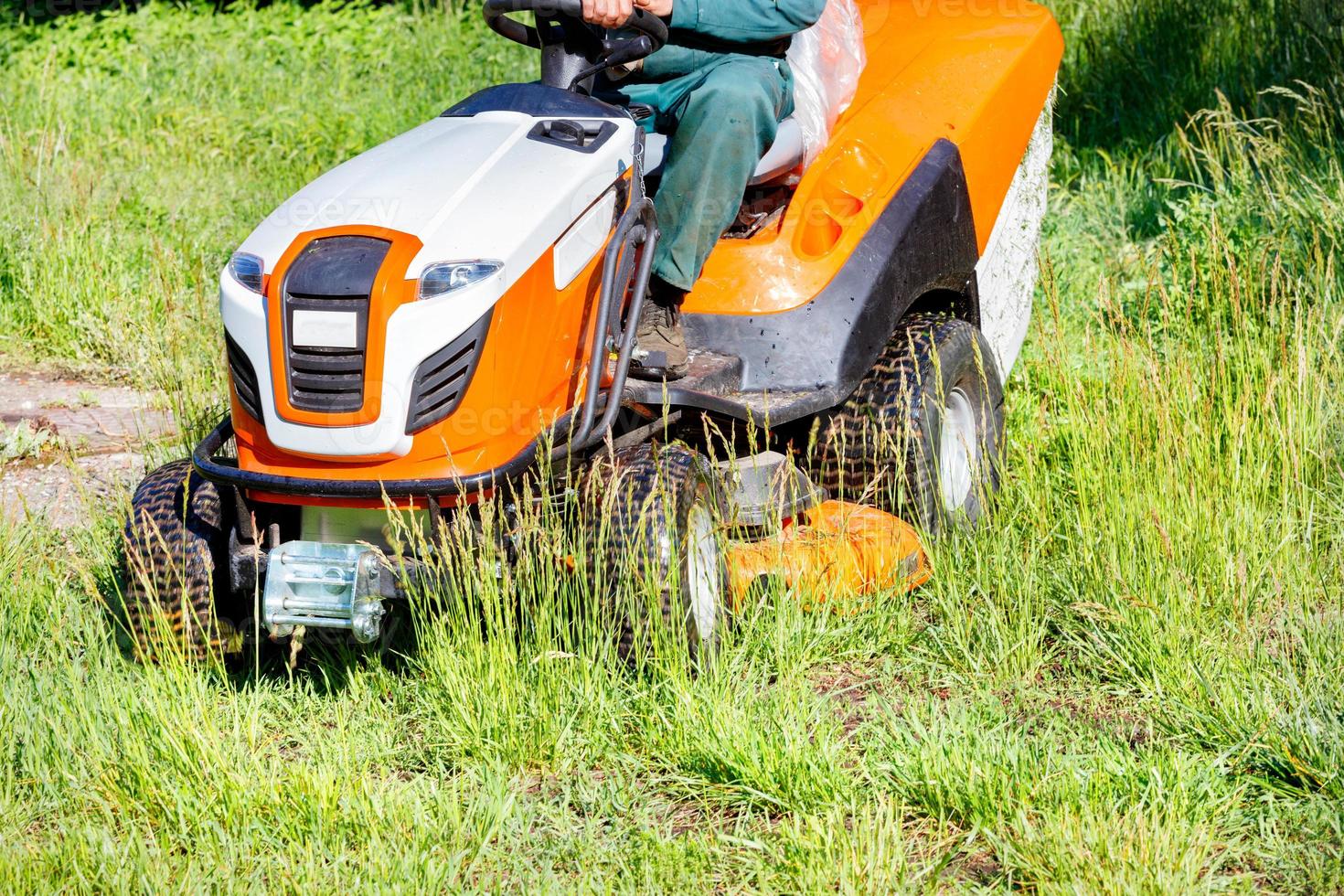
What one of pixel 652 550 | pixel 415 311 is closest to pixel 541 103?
pixel 415 311

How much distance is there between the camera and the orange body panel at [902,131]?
3.35 metres

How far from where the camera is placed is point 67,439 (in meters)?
4.44

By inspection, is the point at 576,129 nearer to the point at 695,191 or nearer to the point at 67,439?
the point at 695,191

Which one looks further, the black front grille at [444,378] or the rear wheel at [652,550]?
the rear wheel at [652,550]

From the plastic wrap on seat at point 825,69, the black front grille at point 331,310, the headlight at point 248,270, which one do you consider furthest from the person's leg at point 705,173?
the headlight at point 248,270

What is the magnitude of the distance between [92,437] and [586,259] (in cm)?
228

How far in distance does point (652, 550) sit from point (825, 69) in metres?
1.63

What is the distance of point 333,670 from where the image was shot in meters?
3.08

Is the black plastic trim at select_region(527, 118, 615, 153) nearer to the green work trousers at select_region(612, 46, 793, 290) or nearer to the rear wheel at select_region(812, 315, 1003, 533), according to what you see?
the green work trousers at select_region(612, 46, 793, 290)

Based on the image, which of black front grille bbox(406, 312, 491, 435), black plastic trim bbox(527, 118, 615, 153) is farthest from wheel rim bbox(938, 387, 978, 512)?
black front grille bbox(406, 312, 491, 435)

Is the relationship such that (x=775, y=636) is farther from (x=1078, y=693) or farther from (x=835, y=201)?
→ (x=835, y=201)

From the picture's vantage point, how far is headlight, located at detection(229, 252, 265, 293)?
2.71 m

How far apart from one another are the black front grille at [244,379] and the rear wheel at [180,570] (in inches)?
11.7

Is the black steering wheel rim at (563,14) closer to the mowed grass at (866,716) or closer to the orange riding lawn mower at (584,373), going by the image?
the orange riding lawn mower at (584,373)
